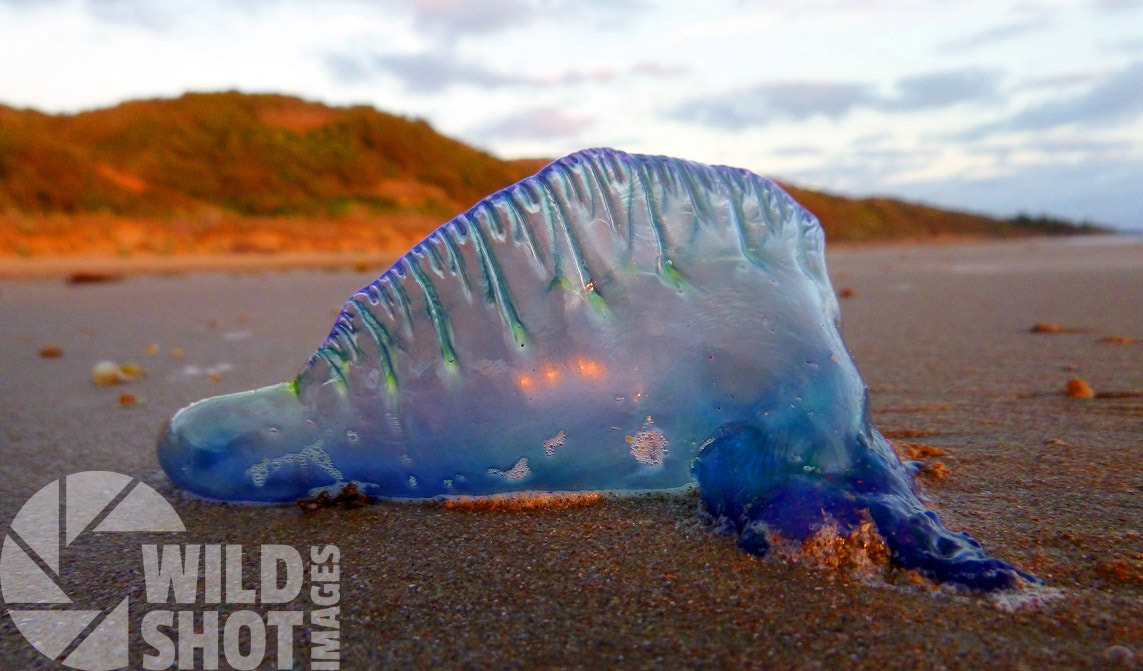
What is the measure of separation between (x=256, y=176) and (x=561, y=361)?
1874cm

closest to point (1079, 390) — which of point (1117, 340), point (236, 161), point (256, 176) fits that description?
point (1117, 340)

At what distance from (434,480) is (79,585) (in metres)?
0.54

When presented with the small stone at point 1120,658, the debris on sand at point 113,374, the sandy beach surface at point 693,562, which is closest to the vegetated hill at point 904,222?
the debris on sand at point 113,374

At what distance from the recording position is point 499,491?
143 cm

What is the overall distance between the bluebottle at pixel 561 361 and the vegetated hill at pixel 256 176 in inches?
423

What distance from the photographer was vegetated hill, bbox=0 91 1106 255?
12.9 metres

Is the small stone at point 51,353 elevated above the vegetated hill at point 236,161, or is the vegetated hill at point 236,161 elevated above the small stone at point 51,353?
the vegetated hill at point 236,161

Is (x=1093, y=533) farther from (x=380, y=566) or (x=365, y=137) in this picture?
(x=365, y=137)

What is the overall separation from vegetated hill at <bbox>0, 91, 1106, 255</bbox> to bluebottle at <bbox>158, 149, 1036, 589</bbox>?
10.7 m

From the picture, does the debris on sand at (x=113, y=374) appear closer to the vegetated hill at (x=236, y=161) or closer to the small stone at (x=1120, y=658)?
the small stone at (x=1120, y=658)

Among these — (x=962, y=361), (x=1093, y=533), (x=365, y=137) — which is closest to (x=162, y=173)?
(x=365, y=137)

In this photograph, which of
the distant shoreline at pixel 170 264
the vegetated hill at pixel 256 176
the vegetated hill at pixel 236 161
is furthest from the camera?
the vegetated hill at pixel 236 161

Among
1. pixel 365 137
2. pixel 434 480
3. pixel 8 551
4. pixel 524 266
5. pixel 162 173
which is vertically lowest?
pixel 8 551

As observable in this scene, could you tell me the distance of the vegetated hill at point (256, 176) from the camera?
1287 centimetres
